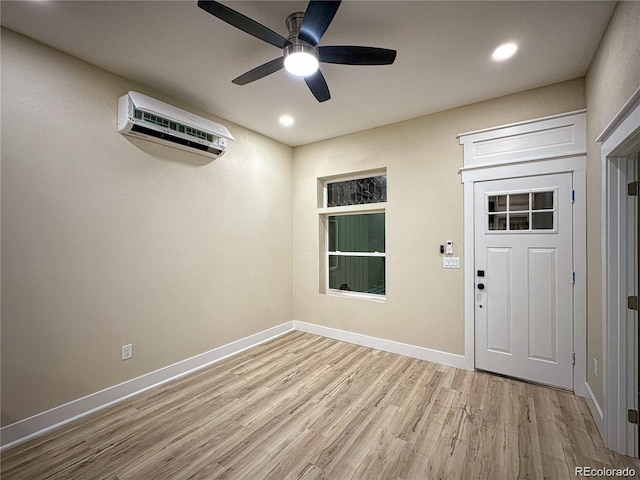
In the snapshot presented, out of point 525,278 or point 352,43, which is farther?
point 525,278

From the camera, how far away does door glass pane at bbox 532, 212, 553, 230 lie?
280 centimetres

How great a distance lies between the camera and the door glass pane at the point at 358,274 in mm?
4082

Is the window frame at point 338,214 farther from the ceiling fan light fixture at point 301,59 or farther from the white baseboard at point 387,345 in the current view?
the ceiling fan light fixture at point 301,59

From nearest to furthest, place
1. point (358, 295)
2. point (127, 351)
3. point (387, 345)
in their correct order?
1. point (127, 351)
2. point (387, 345)
3. point (358, 295)

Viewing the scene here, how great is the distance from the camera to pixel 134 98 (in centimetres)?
256

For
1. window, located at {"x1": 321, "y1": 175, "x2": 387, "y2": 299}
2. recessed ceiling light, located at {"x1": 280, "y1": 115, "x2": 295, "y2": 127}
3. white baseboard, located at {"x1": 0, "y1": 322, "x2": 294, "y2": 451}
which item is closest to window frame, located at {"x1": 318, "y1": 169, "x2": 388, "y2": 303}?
window, located at {"x1": 321, "y1": 175, "x2": 387, "y2": 299}

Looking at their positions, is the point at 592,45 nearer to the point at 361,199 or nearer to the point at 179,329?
the point at 361,199

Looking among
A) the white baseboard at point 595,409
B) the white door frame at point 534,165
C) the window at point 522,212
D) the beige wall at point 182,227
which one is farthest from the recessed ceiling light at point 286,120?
the white baseboard at point 595,409

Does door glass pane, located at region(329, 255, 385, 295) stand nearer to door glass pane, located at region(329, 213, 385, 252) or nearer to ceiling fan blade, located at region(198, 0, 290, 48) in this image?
door glass pane, located at region(329, 213, 385, 252)

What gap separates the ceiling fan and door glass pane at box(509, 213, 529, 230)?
2.05 meters

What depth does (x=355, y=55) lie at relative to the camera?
196 cm

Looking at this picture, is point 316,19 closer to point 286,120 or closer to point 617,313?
point 286,120

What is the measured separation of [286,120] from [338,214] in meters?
1.53

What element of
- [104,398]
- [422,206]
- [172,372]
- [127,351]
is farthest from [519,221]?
[104,398]
